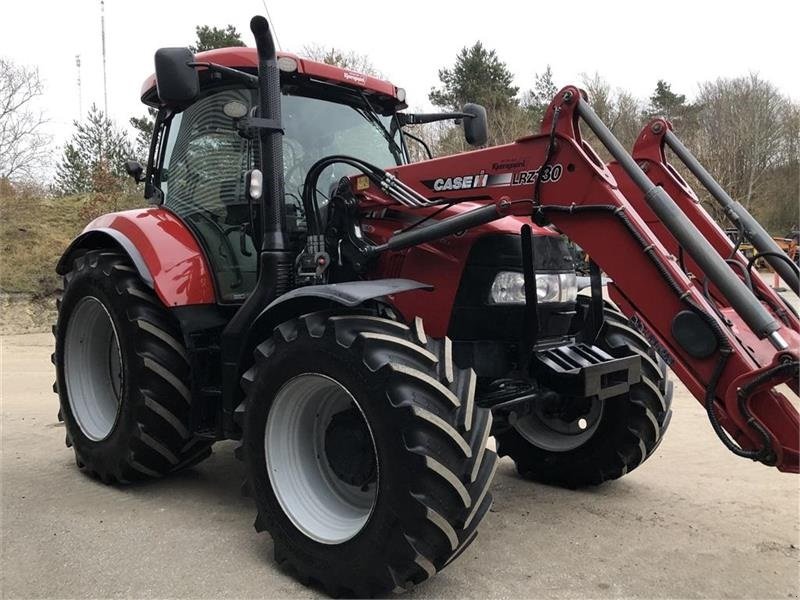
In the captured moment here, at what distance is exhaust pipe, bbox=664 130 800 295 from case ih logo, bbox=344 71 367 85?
179cm

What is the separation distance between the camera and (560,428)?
13.5ft

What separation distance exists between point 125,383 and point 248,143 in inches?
61.0

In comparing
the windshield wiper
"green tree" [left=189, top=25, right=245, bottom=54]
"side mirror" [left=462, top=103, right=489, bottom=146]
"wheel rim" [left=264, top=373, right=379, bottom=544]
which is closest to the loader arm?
"wheel rim" [left=264, top=373, right=379, bottom=544]

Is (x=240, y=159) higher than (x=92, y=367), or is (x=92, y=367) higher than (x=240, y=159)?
(x=240, y=159)

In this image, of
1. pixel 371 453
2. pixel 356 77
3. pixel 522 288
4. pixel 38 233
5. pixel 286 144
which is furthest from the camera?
pixel 38 233

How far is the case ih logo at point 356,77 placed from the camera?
3920 millimetres

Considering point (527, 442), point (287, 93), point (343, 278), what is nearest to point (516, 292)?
point (343, 278)

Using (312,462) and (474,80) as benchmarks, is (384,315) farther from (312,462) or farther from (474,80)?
(474,80)

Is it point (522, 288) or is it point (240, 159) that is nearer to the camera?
point (522, 288)

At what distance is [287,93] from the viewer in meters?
3.78

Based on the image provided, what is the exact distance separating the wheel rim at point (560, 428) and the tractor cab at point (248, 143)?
1.84 metres

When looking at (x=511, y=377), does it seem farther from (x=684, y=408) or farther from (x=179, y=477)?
(x=684, y=408)

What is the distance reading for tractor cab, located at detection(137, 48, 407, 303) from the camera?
3.69 meters

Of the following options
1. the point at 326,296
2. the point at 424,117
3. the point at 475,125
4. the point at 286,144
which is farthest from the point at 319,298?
the point at 475,125
